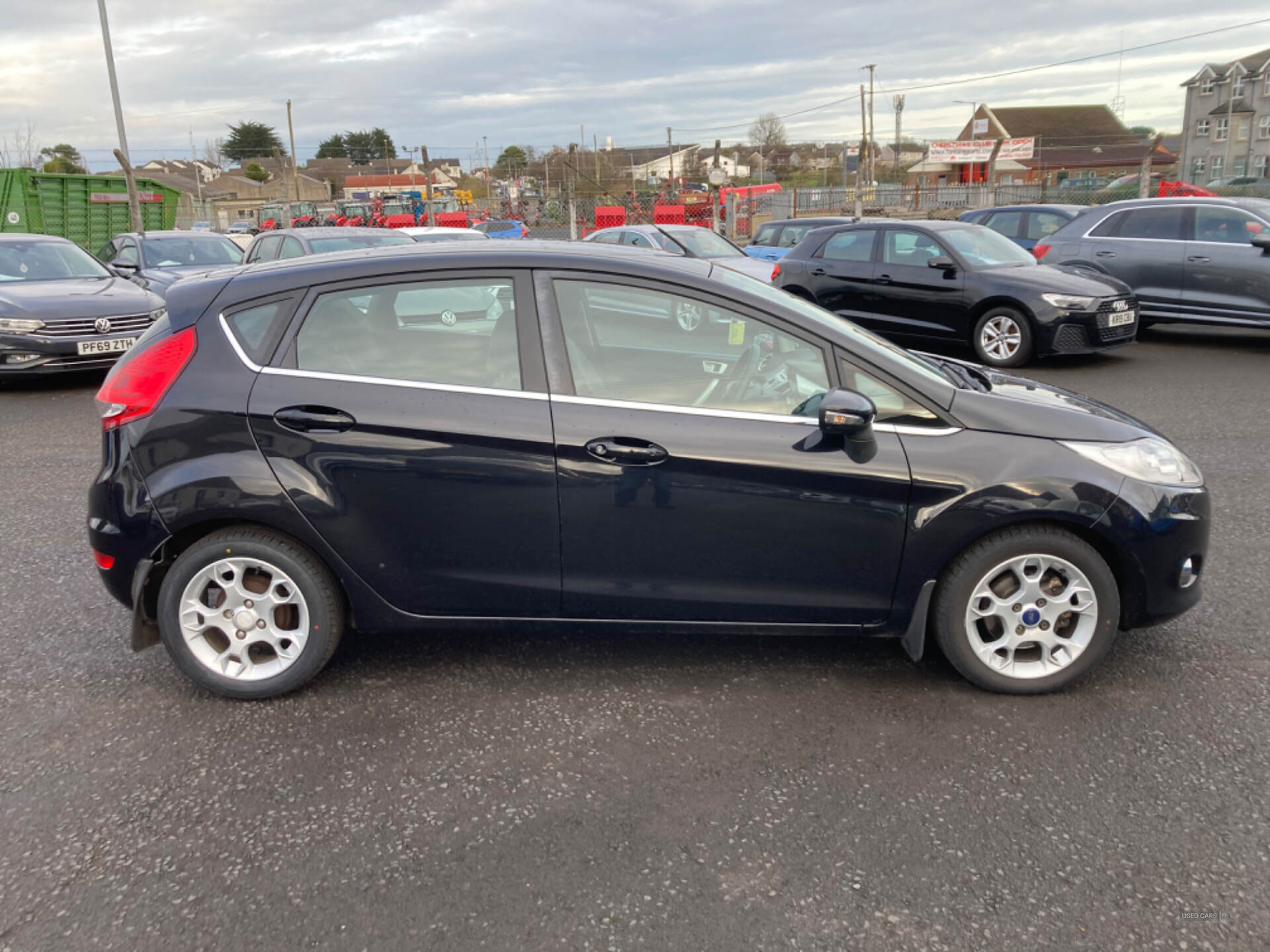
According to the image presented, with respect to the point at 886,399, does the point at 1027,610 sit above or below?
below

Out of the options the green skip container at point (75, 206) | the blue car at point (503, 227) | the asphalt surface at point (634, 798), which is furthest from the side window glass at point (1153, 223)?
the blue car at point (503, 227)

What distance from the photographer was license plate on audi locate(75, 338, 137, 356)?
9453mm

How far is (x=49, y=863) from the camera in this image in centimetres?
267

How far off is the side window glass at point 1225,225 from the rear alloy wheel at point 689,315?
9457mm

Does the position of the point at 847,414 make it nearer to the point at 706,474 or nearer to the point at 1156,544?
the point at 706,474

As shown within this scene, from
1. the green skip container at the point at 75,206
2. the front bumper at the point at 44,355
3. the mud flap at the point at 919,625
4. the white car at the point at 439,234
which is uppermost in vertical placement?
the green skip container at the point at 75,206

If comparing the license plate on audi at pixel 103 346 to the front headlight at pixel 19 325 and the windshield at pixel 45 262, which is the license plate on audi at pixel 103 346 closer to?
the front headlight at pixel 19 325

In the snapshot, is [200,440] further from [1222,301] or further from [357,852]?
[1222,301]

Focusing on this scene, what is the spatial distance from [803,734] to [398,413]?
1737 millimetres

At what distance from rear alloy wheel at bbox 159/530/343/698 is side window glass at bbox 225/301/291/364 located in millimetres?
636

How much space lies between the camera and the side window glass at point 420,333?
3.40 m

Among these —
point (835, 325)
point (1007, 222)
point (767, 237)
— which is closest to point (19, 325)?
point (835, 325)

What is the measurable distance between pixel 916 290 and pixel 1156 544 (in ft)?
25.4

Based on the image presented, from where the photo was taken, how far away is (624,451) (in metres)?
3.28
